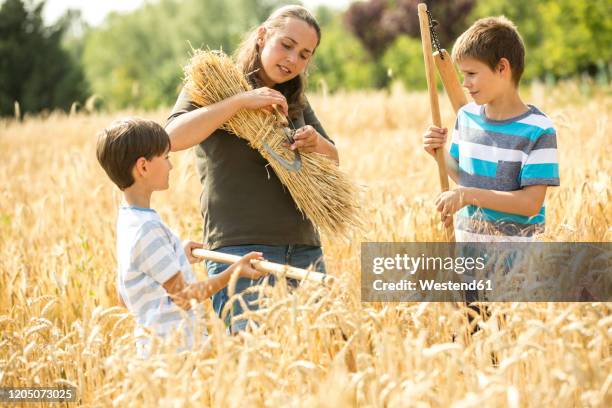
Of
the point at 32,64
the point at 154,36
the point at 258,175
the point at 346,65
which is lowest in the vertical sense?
the point at 258,175

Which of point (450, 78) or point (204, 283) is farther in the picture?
point (450, 78)

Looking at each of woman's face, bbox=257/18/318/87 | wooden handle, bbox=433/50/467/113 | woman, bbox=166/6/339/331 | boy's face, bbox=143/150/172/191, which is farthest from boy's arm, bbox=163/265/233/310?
wooden handle, bbox=433/50/467/113

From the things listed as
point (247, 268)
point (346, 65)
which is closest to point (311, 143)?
point (247, 268)

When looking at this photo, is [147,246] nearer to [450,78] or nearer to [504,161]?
[504,161]

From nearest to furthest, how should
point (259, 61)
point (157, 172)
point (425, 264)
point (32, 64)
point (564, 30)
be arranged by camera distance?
point (157, 172), point (259, 61), point (425, 264), point (564, 30), point (32, 64)

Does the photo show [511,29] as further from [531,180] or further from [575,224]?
[575,224]

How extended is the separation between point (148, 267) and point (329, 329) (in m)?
0.60

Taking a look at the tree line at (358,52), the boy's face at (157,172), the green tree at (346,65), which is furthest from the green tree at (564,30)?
the boy's face at (157,172)

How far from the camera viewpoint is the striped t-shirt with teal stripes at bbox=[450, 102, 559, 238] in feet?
8.46

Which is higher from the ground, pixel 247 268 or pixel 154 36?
pixel 154 36

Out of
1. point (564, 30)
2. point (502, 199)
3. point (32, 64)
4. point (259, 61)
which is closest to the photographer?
point (502, 199)

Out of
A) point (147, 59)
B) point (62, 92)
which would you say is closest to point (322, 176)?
point (62, 92)

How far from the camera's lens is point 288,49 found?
2.78 m

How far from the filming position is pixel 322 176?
2.97 metres
